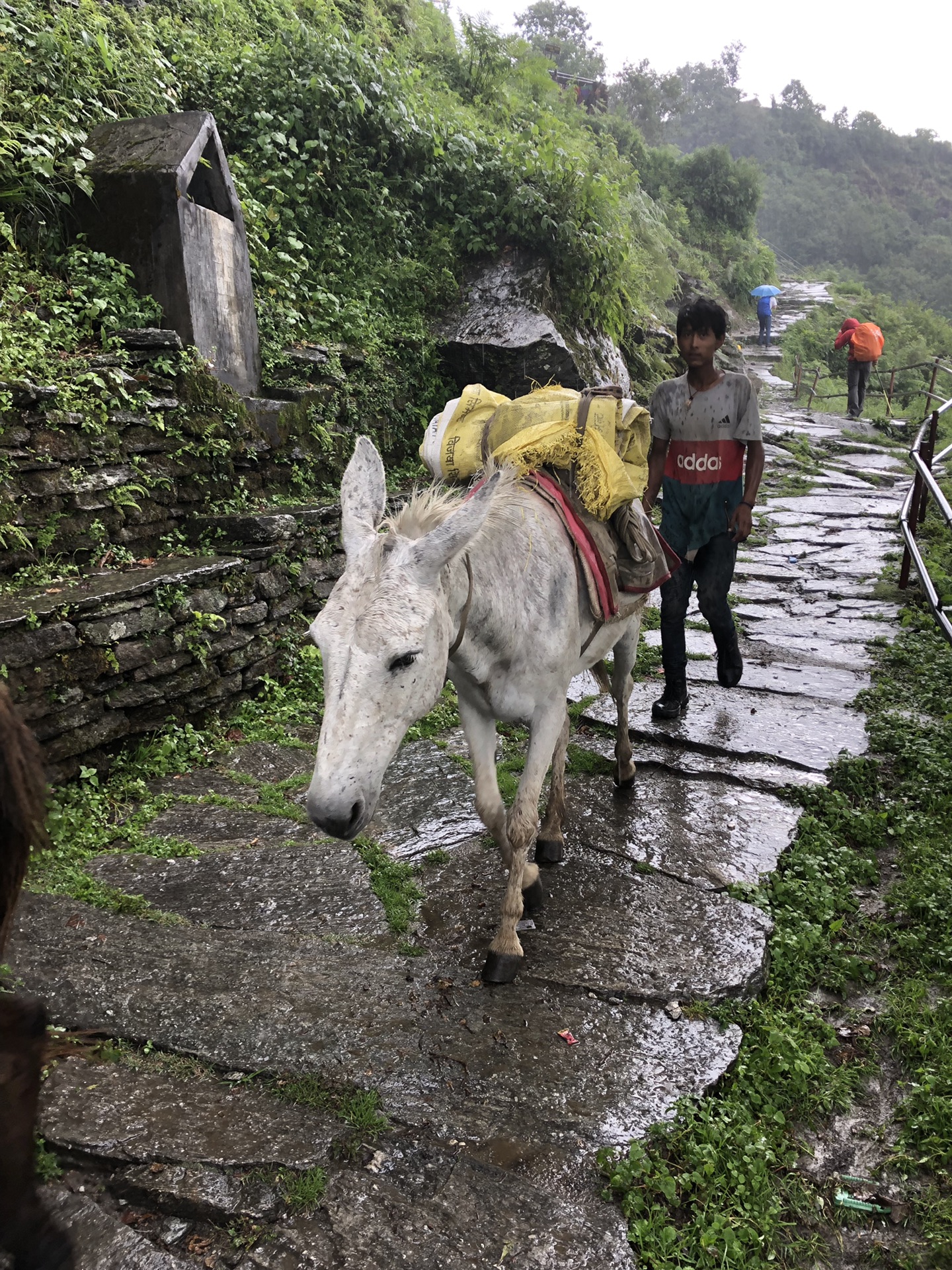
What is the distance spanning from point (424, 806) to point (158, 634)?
1.74 meters

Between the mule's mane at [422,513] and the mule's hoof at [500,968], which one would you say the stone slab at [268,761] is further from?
the mule's mane at [422,513]

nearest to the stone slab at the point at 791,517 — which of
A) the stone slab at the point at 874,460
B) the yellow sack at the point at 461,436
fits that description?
the stone slab at the point at 874,460

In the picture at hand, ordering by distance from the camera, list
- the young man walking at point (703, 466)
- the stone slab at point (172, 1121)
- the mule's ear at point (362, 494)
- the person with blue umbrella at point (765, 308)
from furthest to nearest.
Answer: the person with blue umbrella at point (765, 308)
the young man walking at point (703, 466)
the mule's ear at point (362, 494)
the stone slab at point (172, 1121)

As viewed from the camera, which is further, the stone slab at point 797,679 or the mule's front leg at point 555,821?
the stone slab at point 797,679

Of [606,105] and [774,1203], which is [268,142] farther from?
[606,105]

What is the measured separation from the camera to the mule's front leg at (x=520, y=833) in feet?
9.49

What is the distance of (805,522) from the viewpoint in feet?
32.6

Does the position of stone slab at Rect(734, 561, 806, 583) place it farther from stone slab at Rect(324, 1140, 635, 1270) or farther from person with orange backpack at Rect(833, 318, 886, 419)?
person with orange backpack at Rect(833, 318, 886, 419)

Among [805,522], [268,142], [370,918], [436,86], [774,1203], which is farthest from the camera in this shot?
[436,86]

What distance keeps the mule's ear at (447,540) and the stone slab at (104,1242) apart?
170 cm

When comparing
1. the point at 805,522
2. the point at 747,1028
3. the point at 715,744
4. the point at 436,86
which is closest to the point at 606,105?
the point at 436,86

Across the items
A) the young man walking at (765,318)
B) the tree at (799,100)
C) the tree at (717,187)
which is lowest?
the young man walking at (765,318)

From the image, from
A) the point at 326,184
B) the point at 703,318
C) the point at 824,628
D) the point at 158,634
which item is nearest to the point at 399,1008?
the point at 158,634

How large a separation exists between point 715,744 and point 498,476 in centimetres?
281
